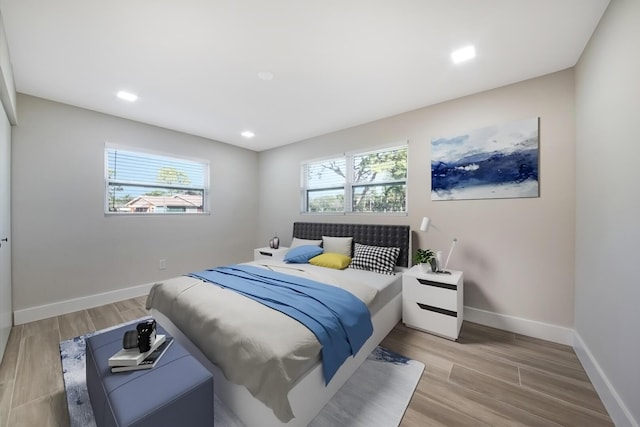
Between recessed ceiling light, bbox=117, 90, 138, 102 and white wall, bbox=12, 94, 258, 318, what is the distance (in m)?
0.76

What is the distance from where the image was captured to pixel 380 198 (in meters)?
3.59

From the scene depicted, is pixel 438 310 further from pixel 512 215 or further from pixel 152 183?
pixel 152 183

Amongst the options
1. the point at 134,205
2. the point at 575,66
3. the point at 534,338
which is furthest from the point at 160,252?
the point at 575,66

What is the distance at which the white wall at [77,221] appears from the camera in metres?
2.78

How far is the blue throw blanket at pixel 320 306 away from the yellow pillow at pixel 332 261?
72 cm

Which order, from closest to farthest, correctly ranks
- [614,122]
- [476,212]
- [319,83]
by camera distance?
[614,122]
[319,83]
[476,212]

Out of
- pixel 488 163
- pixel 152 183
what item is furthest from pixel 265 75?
pixel 152 183

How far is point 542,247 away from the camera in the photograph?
7.85 ft

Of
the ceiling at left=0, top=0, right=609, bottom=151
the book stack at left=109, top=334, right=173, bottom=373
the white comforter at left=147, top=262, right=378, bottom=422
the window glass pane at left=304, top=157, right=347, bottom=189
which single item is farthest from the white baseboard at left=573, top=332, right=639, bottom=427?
the window glass pane at left=304, top=157, right=347, bottom=189

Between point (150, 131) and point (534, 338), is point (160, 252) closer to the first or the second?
point (150, 131)

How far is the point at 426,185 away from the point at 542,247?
1.30 m

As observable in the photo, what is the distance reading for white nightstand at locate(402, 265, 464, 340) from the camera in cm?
238

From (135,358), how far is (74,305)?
278 centimetres

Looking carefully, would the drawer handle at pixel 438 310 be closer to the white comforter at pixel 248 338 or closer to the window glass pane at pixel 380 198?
the white comforter at pixel 248 338
